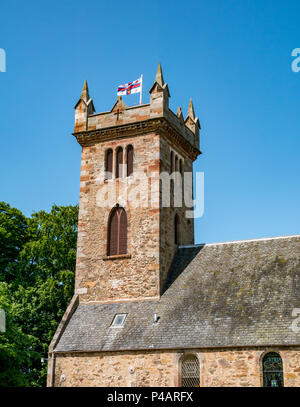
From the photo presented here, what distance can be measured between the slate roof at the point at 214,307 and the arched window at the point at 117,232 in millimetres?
2921

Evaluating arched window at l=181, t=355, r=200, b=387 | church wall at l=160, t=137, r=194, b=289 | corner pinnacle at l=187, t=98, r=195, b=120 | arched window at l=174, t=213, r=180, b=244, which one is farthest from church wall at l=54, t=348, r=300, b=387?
corner pinnacle at l=187, t=98, r=195, b=120

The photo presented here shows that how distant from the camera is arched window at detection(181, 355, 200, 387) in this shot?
72.6 feet

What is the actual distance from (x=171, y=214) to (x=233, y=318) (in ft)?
25.8

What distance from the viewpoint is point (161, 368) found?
22.8m

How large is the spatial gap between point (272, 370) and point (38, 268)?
69.8 ft

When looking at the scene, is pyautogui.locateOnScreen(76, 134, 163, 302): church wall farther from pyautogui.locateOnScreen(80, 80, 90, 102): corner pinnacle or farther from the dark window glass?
pyautogui.locateOnScreen(80, 80, 90, 102): corner pinnacle

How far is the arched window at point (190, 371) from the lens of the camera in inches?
872

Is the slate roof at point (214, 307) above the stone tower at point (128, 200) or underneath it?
underneath

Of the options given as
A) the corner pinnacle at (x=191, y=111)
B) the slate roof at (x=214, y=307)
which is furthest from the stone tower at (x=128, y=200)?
the corner pinnacle at (x=191, y=111)

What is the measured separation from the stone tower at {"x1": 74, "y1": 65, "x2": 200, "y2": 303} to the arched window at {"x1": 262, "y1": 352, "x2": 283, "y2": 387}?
6.84 metres

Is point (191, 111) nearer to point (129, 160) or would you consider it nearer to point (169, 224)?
point (129, 160)

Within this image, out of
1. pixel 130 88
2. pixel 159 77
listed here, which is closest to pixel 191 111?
pixel 159 77

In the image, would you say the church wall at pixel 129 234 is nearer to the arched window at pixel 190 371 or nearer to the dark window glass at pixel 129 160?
the dark window glass at pixel 129 160
